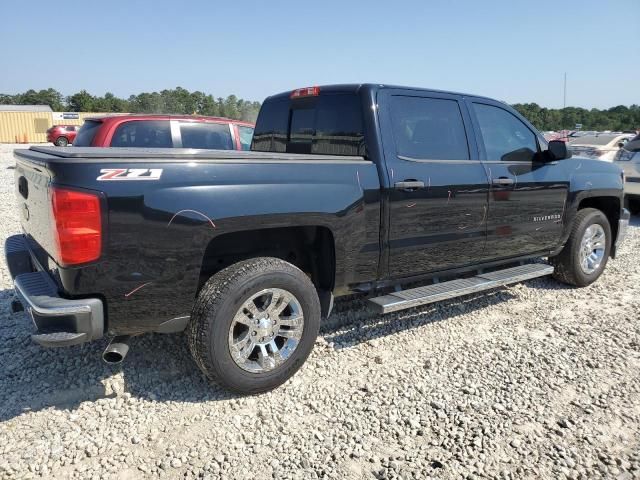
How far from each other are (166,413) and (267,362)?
651 millimetres

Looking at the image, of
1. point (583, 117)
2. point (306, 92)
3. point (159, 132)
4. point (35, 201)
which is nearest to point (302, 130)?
point (306, 92)

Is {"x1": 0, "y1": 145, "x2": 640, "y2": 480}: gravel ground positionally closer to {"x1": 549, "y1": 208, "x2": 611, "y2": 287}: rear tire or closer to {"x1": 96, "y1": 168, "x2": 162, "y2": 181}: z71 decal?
{"x1": 549, "y1": 208, "x2": 611, "y2": 287}: rear tire

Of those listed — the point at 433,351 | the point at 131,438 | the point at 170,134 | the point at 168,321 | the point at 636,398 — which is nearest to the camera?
the point at 131,438

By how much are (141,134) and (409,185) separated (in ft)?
14.3

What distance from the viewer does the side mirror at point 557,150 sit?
14.7 feet

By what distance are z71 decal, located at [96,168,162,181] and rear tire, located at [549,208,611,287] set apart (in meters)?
4.24

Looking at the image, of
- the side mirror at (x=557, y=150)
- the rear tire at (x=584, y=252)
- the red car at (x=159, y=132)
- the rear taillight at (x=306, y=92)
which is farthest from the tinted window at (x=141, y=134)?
the rear tire at (x=584, y=252)

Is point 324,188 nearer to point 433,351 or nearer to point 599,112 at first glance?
point 433,351

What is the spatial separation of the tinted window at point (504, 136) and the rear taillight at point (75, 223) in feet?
10.5

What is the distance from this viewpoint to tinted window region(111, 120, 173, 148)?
647cm

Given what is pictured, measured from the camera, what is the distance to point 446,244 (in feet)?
12.8

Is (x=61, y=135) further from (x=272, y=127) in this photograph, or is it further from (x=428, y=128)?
(x=428, y=128)

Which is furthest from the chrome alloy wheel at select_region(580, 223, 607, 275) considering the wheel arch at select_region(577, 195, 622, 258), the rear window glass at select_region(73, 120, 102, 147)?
the rear window glass at select_region(73, 120, 102, 147)

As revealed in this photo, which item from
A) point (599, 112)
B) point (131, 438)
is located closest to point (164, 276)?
point (131, 438)
